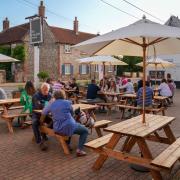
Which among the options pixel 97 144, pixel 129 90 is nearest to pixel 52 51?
pixel 129 90

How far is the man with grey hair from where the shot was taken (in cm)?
686

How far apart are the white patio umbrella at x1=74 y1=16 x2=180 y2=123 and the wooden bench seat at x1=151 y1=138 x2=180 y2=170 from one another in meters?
1.26

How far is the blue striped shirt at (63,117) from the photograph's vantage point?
19.8 feet

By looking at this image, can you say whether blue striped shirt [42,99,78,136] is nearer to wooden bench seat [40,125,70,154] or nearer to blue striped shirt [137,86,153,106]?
wooden bench seat [40,125,70,154]

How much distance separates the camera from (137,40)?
6469 mm

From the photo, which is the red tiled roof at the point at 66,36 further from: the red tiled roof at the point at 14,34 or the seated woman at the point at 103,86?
the seated woman at the point at 103,86

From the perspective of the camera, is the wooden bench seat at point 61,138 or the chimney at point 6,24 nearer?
the wooden bench seat at point 61,138

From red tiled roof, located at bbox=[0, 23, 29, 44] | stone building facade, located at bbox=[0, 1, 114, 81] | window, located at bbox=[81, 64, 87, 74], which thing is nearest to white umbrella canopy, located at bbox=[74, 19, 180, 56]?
stone building facade, located at bbox=[0, 1, 114, 81]

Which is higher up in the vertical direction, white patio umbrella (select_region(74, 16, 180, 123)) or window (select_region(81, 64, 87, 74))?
window (select_region(81, 64, 87, 74))

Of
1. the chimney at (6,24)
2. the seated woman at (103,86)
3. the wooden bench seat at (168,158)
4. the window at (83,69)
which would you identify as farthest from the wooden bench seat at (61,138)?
the chimney at (6,24)

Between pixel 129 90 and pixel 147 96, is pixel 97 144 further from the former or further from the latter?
pixel 129 90

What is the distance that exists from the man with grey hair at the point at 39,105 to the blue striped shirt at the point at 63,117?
806 mm

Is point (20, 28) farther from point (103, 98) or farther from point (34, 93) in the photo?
point (34, 93)

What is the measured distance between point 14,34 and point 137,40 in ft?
130
